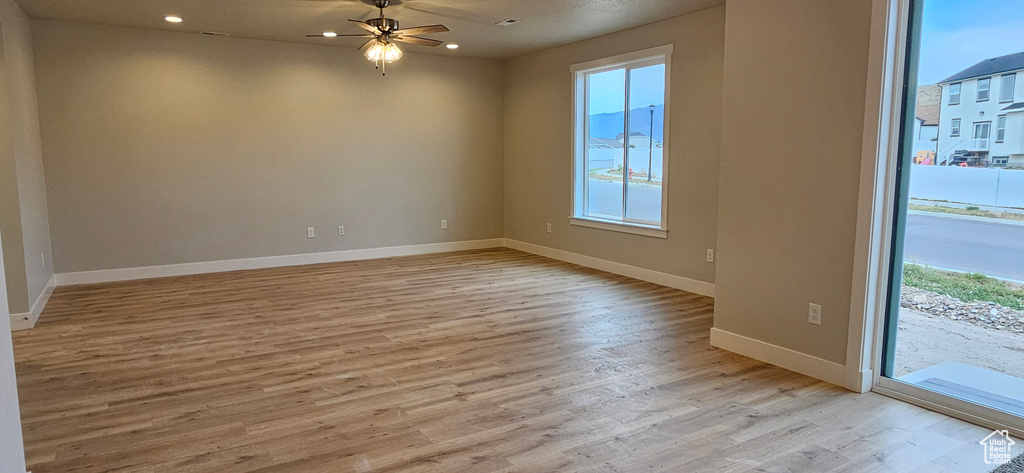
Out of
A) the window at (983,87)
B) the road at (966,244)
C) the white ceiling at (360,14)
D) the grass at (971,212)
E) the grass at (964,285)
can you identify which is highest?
the white ceiling at (360,14)

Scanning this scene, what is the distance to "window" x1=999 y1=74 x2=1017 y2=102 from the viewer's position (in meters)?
2.64

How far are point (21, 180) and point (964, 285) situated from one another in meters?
6.27

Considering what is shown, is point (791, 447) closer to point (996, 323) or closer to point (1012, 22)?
point (996, 323)

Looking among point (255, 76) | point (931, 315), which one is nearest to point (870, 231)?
point (931, 315)

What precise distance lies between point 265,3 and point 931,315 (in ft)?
16.9

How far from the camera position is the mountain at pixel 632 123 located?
5922 millimetres

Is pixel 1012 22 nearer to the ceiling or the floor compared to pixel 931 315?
nearer to the ceiling

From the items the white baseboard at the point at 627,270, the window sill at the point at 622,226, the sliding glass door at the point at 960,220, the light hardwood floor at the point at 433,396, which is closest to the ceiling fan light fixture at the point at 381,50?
the light hardwood floor at the point at 433,396

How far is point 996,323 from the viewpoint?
9.20 feet

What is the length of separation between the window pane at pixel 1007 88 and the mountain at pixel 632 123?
128 inches

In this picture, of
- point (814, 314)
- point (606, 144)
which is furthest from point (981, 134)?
point (606, 144)

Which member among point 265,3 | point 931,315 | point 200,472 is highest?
point 265,3

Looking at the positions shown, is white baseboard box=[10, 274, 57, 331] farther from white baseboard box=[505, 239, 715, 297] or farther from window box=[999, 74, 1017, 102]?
window box=[999, 74, 1017, 102]

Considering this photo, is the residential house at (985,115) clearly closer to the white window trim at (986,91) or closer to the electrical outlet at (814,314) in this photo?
the white window trim at (986,91)
